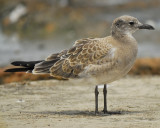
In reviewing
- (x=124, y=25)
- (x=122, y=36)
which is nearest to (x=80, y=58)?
(x=122, y=36)

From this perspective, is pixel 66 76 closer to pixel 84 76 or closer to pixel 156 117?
pixel 84 76

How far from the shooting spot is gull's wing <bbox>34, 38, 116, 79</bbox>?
351 inches

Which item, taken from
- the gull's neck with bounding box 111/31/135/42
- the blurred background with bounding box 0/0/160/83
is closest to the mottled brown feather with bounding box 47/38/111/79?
the gull's neck with bounding box 111/31/135/42

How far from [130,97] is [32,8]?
10505 millimetres

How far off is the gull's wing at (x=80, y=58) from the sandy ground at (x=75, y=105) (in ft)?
2.03

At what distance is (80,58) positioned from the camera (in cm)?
909

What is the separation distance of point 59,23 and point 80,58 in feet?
32.9

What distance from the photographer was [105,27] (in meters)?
18.8

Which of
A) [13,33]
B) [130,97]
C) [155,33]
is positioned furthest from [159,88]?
[13,33]

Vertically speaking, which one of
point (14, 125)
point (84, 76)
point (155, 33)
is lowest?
point (14, 125)

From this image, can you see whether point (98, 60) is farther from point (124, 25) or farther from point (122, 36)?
point (124, 25)

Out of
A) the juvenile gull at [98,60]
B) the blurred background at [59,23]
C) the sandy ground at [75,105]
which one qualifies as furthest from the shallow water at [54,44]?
the juvenile gull at [98,60]

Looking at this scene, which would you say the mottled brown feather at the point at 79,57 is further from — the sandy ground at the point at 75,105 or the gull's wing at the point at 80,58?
the sandy ground at the point at 75,105

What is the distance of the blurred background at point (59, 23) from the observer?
59.1ft
